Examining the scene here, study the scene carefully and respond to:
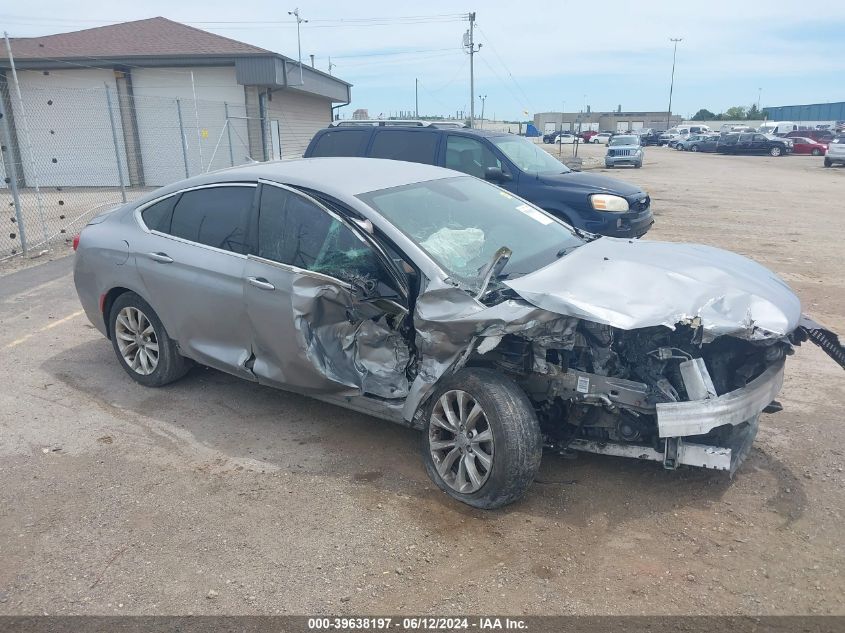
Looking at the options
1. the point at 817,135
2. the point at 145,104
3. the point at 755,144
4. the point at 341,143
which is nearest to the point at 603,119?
the point at 817,135

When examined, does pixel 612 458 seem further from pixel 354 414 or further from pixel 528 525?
pixel 354 414

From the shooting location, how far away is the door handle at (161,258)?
16.1 feet

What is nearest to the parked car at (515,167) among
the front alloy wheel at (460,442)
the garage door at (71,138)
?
the front alloy wheel at (460,442)

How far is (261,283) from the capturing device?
4.28 meters

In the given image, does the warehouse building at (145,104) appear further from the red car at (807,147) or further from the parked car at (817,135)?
the parked car at (817,135)

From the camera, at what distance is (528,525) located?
3496 mm

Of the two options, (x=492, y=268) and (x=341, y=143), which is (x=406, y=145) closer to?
(x=341, y=143)

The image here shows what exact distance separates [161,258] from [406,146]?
5407mm

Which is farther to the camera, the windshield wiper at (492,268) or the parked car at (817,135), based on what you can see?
the parked car at (817,135)

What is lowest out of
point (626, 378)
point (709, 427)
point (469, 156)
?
point (709, 427)

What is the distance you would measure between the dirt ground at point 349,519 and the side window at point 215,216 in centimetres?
123

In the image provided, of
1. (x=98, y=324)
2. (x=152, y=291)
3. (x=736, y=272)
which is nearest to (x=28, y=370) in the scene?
(x=98, y=324)

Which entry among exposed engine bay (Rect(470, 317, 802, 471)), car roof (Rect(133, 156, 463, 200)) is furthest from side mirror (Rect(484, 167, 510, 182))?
exposed engine bay (Rect(470, 317, 802, 471))

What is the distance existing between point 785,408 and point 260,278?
3.70m
